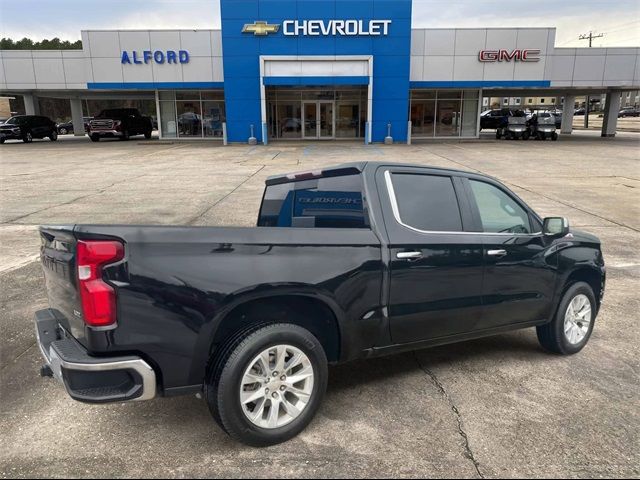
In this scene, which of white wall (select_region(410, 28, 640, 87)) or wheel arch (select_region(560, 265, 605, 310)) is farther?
white wall (select_region(410, 28, 640, 87))

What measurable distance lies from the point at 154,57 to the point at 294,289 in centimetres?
3193

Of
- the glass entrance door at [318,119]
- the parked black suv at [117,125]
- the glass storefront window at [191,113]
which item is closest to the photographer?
the parked black suv at [117,125]

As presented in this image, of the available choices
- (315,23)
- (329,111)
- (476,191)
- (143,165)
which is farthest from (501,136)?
(476,191)

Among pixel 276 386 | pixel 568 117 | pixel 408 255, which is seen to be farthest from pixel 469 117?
pixel 276 386

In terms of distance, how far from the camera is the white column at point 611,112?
3591 cm

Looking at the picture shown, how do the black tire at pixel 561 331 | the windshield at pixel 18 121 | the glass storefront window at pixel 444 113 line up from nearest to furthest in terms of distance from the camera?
the black tire at pixel 561 331 < the windshield at pixel 18 121 < the glass storefront window at pixel 444 113

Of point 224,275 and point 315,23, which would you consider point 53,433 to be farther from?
point 315,23

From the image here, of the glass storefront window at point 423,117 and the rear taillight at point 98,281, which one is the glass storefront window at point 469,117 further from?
the rear taillight at point 98,281

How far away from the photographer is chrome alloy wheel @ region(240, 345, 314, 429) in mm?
2959

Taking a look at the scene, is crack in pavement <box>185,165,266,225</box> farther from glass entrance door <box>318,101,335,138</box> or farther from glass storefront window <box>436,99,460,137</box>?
glass storefront window <box>436,99,460,137</box>

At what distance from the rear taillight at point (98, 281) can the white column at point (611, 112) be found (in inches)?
1592

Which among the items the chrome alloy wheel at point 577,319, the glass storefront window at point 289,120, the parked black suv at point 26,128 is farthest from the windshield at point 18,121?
the chrome alloy wheel at point 577,319

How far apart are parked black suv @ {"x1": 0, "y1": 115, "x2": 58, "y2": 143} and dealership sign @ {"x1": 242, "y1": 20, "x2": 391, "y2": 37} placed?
16.8 meters

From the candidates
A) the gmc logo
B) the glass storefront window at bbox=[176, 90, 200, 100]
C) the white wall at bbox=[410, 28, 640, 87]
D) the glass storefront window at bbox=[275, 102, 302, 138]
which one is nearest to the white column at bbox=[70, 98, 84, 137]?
the glass storefront window at bbox=[176, 90, 200, 100]
